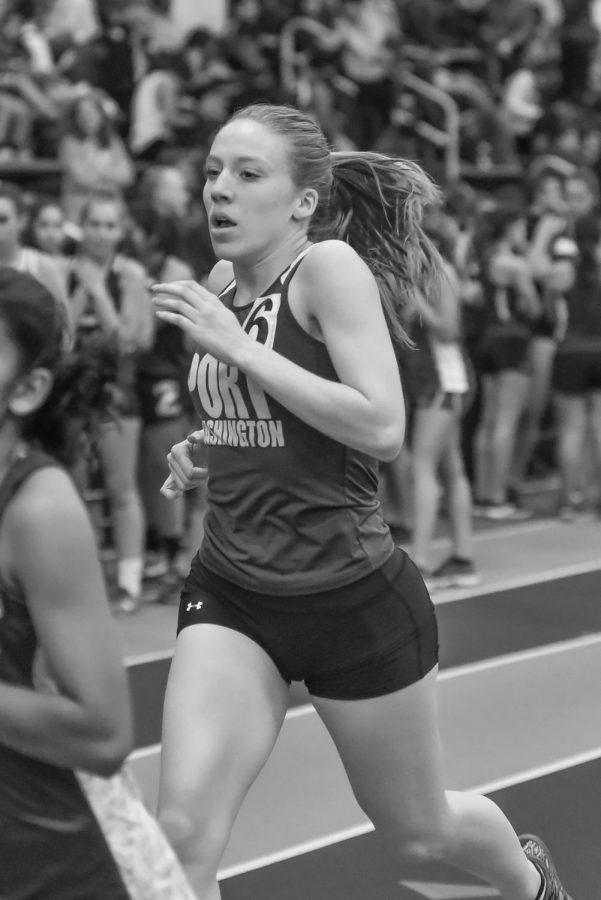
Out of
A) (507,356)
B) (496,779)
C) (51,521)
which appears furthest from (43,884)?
(507,356)

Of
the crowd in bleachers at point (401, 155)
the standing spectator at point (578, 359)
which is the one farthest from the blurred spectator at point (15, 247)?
the standing spectator at point (578, 359)

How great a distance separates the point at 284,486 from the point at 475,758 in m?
2.41

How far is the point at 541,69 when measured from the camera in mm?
Answer: 15250

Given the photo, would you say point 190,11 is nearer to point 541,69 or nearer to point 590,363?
point 541,69

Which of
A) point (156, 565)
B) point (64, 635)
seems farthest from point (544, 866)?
point (156, 565)

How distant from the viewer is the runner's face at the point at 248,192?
3.06 metres

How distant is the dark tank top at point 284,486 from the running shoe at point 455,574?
4865mm

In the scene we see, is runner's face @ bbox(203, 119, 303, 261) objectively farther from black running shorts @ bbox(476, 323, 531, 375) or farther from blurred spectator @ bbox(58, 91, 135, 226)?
black running shorts @ bbox(476, 323, 531, 375)

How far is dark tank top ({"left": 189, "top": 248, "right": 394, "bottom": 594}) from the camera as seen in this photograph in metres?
3.00

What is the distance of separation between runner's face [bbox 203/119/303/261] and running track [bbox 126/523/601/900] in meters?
1.78

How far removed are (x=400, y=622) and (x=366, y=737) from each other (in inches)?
9.2

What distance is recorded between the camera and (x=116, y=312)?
6977mm

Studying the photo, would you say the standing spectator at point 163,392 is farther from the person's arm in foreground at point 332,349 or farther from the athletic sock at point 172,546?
the person's arm in foreground at point 332,349

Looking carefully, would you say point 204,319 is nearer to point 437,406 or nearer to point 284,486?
point 284,486
